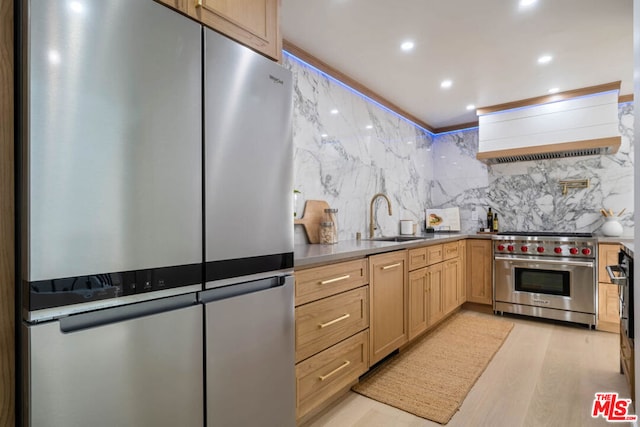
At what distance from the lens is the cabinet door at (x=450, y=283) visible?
11.0 feet

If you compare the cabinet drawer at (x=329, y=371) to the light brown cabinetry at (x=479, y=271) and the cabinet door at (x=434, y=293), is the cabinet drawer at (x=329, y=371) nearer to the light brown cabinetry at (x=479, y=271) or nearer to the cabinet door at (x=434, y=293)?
the cabinet door at (x=434, y=293)

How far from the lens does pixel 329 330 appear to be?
184cm

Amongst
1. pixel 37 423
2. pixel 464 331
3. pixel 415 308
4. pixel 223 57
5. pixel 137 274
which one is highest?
pixel 223 57

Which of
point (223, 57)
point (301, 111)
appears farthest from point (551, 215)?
point (223, 57)

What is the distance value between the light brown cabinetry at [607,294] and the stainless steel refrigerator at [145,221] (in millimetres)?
3387

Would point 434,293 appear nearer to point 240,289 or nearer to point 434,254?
point 434,254

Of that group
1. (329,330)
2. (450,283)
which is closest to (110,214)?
(329,330)

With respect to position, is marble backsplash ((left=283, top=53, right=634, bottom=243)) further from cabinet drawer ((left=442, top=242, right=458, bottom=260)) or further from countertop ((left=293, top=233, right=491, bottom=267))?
cabinet drawer ((left=442, top=242, right=458, bottom=260))

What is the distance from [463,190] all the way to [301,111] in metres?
2.93

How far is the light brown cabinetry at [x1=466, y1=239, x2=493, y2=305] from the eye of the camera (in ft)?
12.4

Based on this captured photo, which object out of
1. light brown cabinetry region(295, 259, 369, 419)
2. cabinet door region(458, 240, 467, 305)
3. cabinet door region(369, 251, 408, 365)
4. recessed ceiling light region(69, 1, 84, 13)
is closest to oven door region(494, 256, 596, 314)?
cabinet door region(458, 240, 467, 305)

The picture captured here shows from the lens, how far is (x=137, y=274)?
1000 millimetres

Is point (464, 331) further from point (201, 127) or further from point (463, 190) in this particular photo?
point (201, 127)

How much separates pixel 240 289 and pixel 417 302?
76.7 inches
